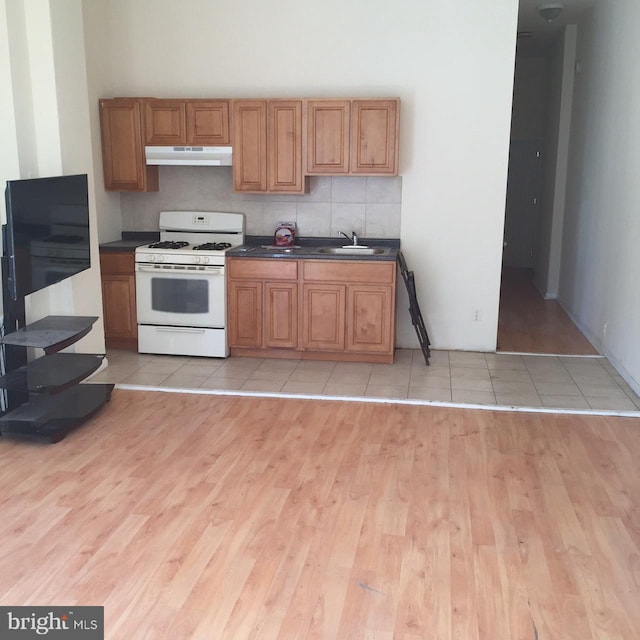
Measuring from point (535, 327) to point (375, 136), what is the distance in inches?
102

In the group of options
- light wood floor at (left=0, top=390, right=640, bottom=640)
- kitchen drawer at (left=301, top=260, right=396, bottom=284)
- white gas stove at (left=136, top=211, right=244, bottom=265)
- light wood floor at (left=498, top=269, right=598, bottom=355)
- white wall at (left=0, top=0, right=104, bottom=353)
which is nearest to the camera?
light wood floor at (left=0, top=390, right=640, bottom=640)

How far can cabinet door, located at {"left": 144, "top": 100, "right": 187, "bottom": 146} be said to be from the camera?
562 cm

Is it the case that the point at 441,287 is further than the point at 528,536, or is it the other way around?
the point at 441,287

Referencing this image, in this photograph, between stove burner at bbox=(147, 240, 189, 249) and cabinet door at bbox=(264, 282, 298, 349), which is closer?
cabinet door at bbox=(264, 282, 298, 349)

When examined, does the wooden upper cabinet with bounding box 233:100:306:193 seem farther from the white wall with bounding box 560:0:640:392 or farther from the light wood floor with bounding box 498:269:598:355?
the white wall with bounding box 560:0:640:392

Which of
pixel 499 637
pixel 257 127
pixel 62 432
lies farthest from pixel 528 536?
pixel 257 127

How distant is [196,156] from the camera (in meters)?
5.64

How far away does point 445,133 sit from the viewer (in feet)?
18.4

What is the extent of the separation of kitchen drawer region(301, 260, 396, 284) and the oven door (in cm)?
71

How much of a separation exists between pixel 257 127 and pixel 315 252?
1081mm

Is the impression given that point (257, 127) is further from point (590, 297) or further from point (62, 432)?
point (590, 297)

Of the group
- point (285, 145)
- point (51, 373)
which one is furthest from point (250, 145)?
point (51, 373)

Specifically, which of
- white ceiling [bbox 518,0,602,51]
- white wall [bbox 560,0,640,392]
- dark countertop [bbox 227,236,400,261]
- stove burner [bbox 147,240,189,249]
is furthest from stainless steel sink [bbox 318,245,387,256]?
white ceiling [bbox 518,0,602,51]

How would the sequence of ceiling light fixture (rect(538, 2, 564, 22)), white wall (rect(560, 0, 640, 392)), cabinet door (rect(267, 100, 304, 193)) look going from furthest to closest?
ceiling light fixture (rect(538, 2, 564, 22)), cabinet door (rect(267, 100, 304, 193)), white wall (rect(560, 0, 640, 392))
